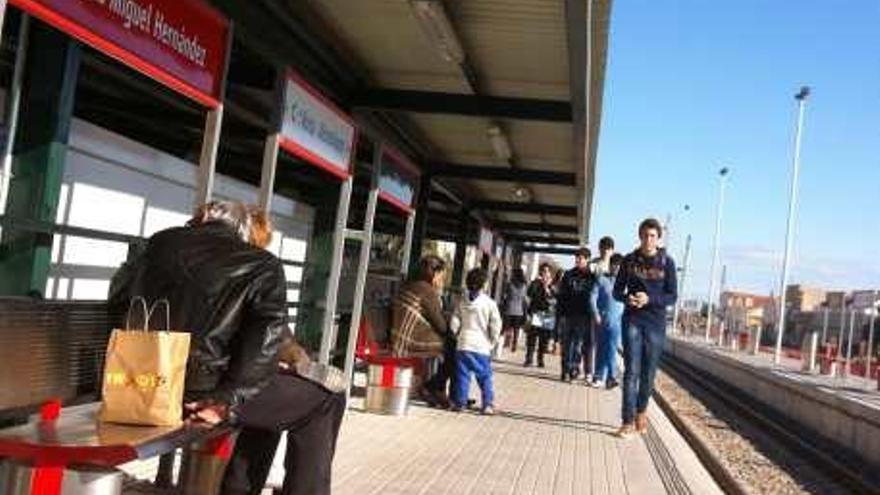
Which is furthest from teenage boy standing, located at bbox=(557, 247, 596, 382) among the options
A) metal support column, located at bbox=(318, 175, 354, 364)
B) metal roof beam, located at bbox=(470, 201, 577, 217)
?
metal roof beam, located at bbox=(470, 201, 577, 217)

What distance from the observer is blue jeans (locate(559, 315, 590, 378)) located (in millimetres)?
17188

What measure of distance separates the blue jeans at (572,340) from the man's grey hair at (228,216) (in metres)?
12.3

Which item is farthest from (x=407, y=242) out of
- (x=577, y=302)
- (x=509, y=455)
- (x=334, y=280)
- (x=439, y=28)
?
(x=439, y=28)

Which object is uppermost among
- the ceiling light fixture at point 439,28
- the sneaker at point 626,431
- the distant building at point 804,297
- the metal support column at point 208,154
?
the distant building at point 804,297

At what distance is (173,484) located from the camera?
6465 mm

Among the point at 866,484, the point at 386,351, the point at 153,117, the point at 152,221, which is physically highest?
the point at 153,117

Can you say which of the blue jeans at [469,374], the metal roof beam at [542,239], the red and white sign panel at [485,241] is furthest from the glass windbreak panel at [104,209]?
the metal roof beam at [542,239]

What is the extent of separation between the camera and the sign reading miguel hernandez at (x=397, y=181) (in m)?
13.4

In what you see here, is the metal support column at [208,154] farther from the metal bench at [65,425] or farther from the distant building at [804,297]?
the distant building at [804,297]

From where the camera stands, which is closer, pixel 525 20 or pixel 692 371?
pixel 525 20

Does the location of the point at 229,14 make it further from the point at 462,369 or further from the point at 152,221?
the point at 462,369

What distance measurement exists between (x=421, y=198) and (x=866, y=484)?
7117 mm

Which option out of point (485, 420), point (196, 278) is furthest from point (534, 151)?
point (196, 278)

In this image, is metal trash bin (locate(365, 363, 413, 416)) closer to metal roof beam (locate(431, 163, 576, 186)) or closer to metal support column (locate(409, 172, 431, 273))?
metal support column (locate(409, 172, 431, 273))
